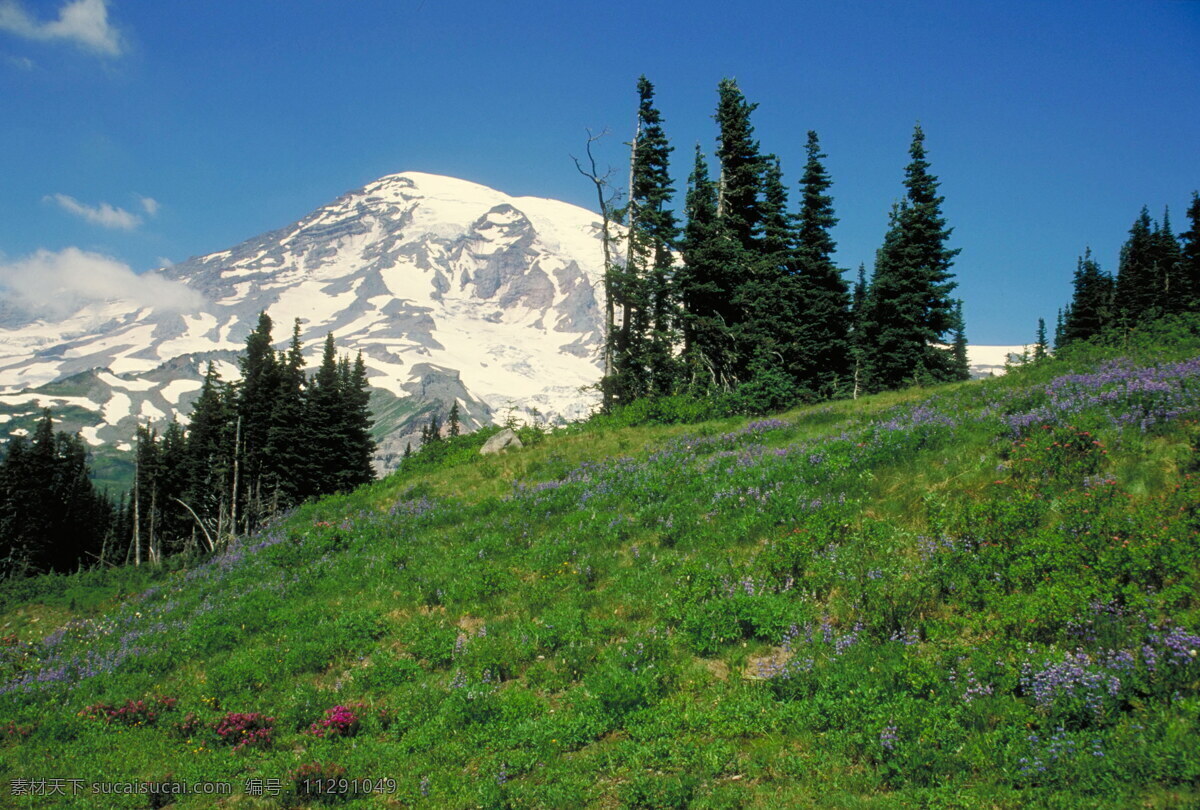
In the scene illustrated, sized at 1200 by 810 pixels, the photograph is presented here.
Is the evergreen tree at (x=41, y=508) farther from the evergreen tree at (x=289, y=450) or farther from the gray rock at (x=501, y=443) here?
the gray rock at (x=501, y=443)

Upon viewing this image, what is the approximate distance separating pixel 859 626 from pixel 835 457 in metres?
5.20

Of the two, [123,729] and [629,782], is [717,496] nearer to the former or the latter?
[629,782]

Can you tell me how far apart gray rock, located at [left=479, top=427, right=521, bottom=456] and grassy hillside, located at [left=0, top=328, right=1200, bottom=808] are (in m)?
7.63

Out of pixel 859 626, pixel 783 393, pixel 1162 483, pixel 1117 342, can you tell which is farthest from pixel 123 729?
pixel 1117 342

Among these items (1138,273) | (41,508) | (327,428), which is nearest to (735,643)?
(327,428)

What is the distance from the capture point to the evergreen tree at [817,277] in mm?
39656

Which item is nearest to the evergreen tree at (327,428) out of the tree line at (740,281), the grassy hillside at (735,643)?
the tree line at (740,281)

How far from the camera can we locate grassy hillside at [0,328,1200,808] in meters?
5.21

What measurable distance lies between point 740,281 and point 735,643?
26697 mm

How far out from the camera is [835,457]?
11.9 metres

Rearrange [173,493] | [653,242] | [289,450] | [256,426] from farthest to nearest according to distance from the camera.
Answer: [173,493] < [256,426] < [289,450] < [653,242]

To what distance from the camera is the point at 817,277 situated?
Result: 40719 mm

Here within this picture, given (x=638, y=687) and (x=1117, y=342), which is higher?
(x=1117, y=342)

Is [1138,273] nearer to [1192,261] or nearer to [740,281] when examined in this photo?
[1192,261]
